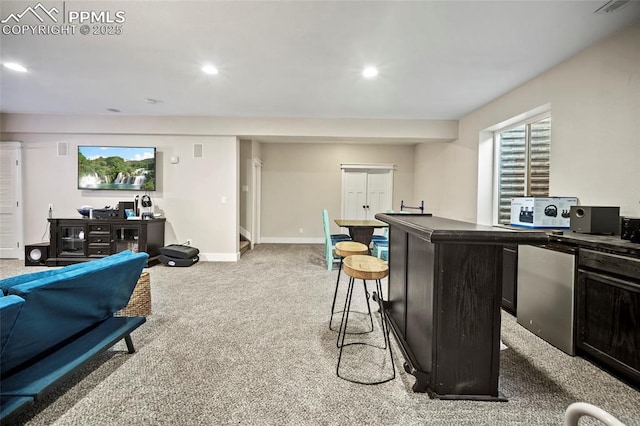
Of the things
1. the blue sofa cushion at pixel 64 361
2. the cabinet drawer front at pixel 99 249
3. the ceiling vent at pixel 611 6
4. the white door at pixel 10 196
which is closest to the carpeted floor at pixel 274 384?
the blue sofa cushion at pixel 64 361

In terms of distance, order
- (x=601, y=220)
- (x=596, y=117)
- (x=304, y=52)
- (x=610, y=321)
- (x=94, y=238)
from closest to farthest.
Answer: (x=610, y=321) < (x=601, y=220) < (x=596, y=117) < (x=304, y=52) < (x=94, y=238)

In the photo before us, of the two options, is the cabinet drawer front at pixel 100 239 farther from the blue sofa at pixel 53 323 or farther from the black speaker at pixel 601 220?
the black speaker at pixel 601 220

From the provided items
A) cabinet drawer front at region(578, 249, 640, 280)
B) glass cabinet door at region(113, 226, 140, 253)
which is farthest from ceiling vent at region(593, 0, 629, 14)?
glass cabinet door at region(113, 226, 140, 253)

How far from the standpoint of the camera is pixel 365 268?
2.04m

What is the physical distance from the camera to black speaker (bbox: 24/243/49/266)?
487 cm

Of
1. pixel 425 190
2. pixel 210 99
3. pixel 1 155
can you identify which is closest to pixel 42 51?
pixel 210 99

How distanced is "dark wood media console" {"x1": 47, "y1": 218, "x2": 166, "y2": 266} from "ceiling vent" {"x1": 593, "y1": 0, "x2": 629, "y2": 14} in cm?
593

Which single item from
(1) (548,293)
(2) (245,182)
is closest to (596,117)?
(1) (548,293)

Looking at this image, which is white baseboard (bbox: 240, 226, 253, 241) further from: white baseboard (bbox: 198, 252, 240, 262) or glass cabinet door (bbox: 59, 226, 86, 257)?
glass cabinet door (bbox: 59, 226, 86, 257)

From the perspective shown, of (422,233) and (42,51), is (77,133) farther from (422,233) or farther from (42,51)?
(422,233)

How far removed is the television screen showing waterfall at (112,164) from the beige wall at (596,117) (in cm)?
587

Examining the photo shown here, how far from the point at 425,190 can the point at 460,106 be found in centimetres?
265

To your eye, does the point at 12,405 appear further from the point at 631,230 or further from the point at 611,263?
the point at 631,230

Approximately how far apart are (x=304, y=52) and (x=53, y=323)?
2826mm
